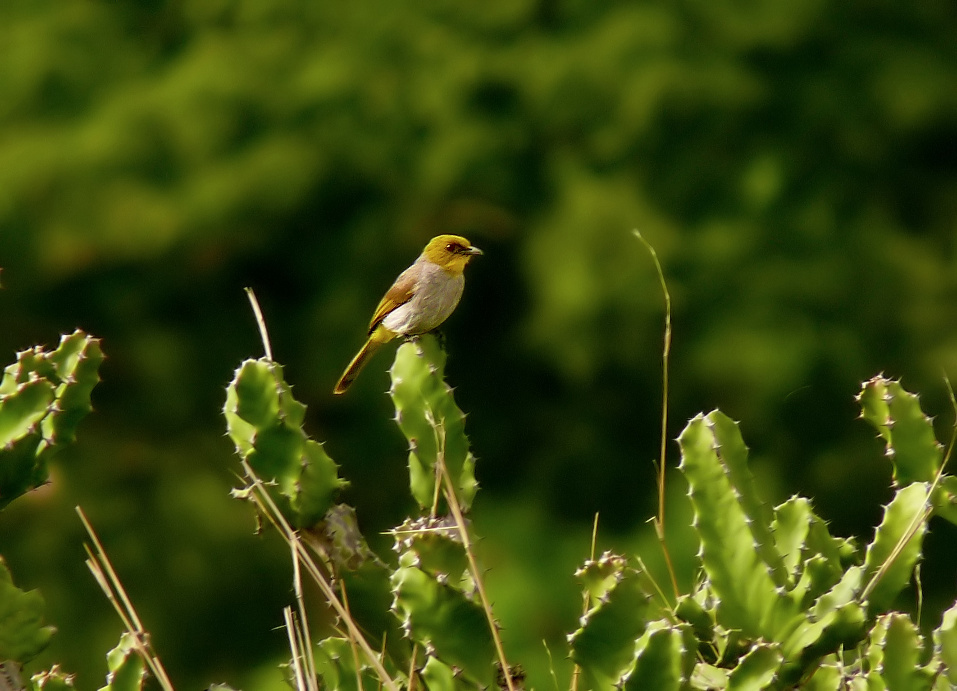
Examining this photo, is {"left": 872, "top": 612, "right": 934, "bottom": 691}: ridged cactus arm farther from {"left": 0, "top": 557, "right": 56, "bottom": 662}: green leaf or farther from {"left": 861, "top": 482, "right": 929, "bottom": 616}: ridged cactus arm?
{"left": 0, "top": 557, "right": 56, "bottom": 662}: green leaf

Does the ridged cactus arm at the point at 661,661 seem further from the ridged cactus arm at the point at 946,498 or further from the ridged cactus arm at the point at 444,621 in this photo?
the ridged cactus arm at the point at 946,498

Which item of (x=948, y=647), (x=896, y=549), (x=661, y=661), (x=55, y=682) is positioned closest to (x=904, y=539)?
(x=896, y=549)

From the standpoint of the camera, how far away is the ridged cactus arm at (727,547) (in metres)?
2.04

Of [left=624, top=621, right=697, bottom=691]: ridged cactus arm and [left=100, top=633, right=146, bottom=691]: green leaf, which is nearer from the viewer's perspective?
[left=624, top=621, right=697, bottom=691]: ridged cactus arm

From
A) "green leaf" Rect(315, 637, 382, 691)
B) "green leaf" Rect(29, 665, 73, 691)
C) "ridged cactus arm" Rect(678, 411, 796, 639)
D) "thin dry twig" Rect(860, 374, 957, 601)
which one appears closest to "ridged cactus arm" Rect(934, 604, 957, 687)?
"thin dry twig" Rect(860, 374, 957, 601)

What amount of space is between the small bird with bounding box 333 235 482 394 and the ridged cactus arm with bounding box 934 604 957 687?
4.15 ft

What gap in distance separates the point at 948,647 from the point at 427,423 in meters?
0.86

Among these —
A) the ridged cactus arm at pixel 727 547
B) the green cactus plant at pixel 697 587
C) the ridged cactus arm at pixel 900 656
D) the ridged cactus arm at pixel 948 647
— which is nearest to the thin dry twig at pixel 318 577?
the green cactus plant at pixel 697 587

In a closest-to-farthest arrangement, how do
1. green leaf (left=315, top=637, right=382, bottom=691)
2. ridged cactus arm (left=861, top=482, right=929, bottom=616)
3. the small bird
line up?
ridged cactus arm (left=861, top=482, right=929, bottom=616)
green leaf (left=315, top=637, right=382, bottom=691)
the small bird

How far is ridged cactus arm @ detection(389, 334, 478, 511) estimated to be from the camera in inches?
89.3

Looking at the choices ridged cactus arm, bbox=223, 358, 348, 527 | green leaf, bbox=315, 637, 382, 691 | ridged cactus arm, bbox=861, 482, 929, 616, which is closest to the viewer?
ridged cactus arm, bbox=861, 482, 929, 616

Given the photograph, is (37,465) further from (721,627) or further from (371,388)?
(371,388)

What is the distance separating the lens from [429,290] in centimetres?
300

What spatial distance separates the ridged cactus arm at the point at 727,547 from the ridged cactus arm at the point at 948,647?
215 millimetres
